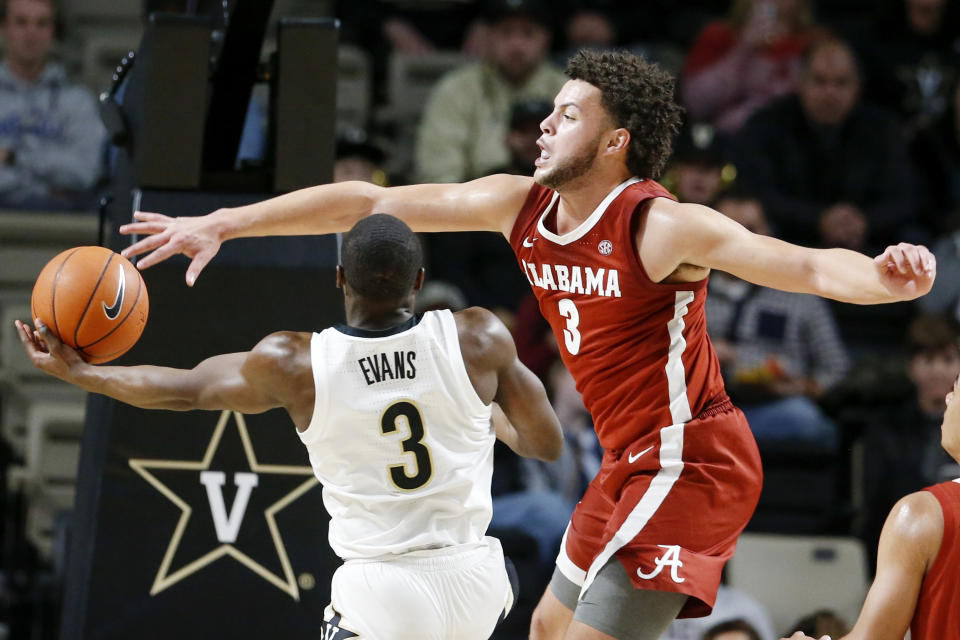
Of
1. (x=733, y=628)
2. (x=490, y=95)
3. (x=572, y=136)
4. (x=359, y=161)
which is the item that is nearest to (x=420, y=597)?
(x=572, y=136)

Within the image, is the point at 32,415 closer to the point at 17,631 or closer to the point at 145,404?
the point at 17,631

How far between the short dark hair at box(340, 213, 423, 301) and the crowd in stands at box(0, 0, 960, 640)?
120 inches

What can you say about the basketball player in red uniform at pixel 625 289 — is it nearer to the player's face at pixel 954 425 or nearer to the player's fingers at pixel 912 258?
the player's fingers at pixel 912 258

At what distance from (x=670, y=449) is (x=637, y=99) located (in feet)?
3.39

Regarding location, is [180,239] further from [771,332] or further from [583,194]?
[771,332]

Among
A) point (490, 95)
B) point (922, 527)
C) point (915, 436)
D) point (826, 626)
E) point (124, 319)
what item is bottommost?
point (826, 626)

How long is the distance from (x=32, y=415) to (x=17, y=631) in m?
1.38

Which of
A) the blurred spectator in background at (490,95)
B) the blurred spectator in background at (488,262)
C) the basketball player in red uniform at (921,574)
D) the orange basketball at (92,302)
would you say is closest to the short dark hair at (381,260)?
the orange basketball at (92,302)

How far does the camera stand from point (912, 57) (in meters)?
9.59

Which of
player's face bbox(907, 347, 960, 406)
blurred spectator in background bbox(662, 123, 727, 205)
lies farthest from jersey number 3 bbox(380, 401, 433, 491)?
blurred spectator in background bbox(662, 123, 727, 205)

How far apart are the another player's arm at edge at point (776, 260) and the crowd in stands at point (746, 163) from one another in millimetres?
2815

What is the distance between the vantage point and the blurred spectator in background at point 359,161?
25.7ft

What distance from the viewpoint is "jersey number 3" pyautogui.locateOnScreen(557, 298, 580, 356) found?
394 cm

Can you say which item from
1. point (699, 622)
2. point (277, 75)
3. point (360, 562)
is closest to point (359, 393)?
point (360, 562)
